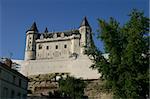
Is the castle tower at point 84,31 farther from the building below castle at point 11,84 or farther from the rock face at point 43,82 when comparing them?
the building below castle at point 11,84

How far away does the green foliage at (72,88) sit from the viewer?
47312mm

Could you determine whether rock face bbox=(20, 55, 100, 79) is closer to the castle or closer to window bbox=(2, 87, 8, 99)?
the castle

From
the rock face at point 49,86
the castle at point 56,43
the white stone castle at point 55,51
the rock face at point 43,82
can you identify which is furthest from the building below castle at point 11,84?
the castle at point 56,43

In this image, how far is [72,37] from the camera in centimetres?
9856

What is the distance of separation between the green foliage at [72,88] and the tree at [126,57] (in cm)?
1707

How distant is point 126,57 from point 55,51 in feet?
240

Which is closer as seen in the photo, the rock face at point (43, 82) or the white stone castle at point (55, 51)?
the rock face at point (43, 82)

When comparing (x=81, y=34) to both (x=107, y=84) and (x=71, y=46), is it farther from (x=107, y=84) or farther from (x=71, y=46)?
(x=107, y=84)

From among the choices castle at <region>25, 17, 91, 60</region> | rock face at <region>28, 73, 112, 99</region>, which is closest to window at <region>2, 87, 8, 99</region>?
rock face at <region>28, 73, 112, 99</region>

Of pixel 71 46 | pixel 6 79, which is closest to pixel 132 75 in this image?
pixel 6 79

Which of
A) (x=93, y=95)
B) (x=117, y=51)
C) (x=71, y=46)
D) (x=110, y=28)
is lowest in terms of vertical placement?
(x=93, y=95)

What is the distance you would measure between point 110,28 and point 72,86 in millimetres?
20090

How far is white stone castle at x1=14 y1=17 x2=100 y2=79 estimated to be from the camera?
8588 cm

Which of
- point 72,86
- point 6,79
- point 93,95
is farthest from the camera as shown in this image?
point 93,95
